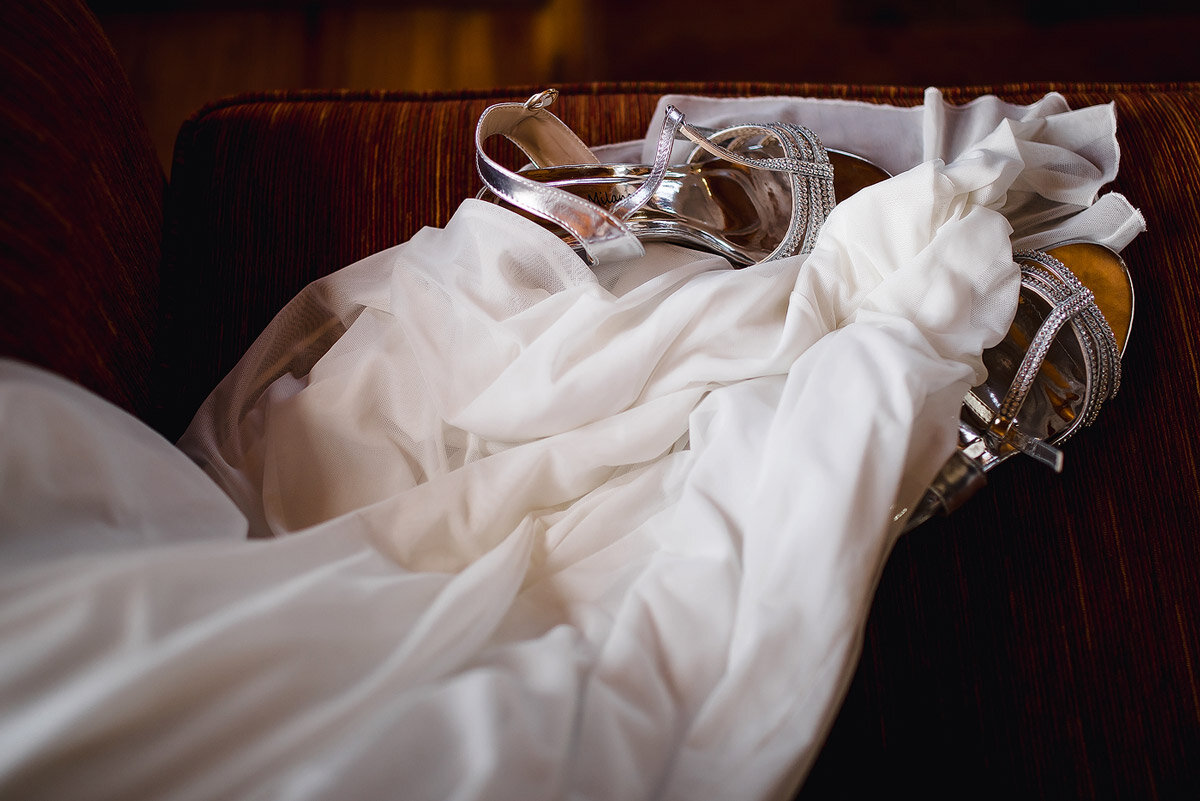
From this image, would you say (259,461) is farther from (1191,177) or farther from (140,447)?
(1191,177)

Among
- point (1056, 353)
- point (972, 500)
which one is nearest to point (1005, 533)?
point (972, 500)

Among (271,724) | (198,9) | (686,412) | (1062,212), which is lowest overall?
(271,724)

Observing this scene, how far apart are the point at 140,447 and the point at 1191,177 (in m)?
0.95

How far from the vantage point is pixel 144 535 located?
0.45 meters

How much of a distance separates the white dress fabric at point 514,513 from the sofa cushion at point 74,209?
3.2 inches

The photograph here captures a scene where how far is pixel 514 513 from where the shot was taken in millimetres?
545

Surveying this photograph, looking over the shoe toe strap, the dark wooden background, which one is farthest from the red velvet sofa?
the dark wooden background

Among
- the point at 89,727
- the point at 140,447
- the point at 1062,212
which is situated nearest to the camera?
the point at 89,727

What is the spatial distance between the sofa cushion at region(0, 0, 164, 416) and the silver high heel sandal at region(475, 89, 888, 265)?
307 mm

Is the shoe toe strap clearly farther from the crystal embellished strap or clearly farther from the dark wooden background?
the dark wooden background

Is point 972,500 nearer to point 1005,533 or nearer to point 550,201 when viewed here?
point 1005,533

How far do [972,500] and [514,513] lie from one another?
40cm

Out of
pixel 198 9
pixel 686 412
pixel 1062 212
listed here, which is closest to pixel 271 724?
pixel 686 412

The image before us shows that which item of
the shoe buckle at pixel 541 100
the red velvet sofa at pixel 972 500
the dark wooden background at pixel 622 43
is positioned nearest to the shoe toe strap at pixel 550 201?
the shoe buckle at pixel 541 100
